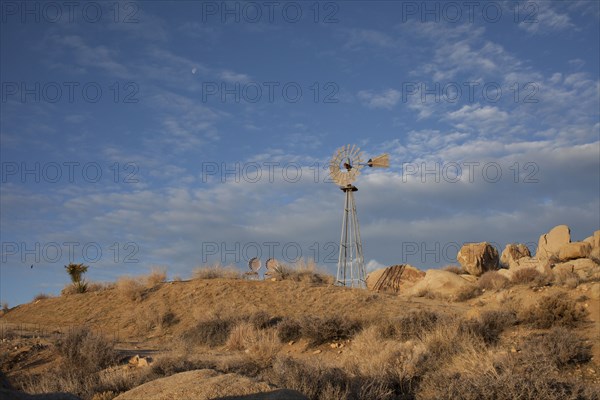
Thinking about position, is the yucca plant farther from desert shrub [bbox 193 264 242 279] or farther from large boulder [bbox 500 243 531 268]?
large boulder [bbox 500 243 531 268]

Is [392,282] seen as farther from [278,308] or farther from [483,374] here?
[483,374]

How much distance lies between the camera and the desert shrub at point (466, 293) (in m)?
23.0

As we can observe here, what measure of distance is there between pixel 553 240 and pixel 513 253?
9.83 ft

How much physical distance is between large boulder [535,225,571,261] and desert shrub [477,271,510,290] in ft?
35.3

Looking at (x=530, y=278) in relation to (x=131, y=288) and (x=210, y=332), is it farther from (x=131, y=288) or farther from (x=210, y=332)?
(x=131, y=288)

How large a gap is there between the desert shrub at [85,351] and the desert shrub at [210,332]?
435 centimetres

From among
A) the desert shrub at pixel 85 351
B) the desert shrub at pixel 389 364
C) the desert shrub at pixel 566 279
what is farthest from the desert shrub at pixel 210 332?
the desert shrub at pixel 566 279

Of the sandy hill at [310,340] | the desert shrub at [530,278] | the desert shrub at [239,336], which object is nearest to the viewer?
the sandy hill at [310,340]

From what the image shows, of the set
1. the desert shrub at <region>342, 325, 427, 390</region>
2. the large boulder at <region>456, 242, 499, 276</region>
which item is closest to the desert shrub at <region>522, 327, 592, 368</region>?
the desert shrub at <region>342, 325, 427, 390</region>

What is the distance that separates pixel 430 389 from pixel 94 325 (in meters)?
16.7

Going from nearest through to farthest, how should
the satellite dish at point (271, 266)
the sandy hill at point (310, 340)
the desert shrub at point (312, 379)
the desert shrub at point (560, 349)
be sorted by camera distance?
the desert shrub at point (312, 379)
the sandy hill at point (310, 340)
the desert shrub at point (560, 349)
the satellite dish at point (271, 266)

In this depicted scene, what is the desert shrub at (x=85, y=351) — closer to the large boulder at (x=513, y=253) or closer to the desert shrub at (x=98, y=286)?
the desert shrub at (x=98, y=286)

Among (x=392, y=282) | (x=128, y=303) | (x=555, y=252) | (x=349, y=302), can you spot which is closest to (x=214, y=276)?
(x=128, y=303)

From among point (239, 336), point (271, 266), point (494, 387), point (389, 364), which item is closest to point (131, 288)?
point (271, 266)
